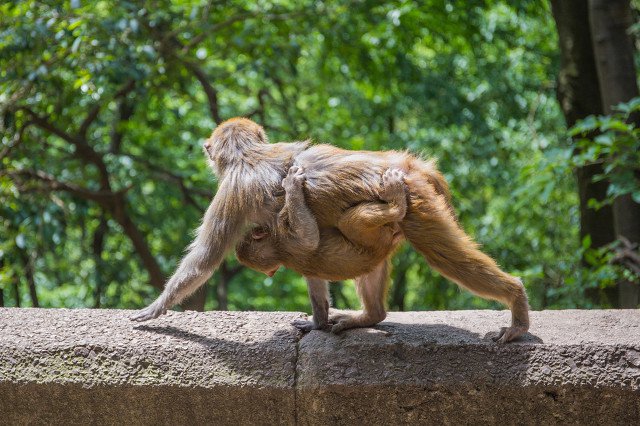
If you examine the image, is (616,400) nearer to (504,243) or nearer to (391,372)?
(391,372)

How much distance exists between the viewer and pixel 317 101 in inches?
493

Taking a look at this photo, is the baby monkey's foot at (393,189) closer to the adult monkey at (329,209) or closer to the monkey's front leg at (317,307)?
the adult monkey at (329,209)

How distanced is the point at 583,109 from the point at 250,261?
15.4 feet

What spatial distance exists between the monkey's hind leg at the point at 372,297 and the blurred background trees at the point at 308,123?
222 cm

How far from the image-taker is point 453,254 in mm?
4066

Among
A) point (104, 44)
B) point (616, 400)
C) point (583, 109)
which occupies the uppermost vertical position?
point (104, 44)

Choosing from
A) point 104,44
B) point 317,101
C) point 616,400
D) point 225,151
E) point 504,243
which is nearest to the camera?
point 616,400

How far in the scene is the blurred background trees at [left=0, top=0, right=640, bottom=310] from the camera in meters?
7.14

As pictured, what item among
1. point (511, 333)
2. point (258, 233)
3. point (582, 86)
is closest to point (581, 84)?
point (582, 86)

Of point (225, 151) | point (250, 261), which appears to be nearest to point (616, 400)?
point (250, 261)

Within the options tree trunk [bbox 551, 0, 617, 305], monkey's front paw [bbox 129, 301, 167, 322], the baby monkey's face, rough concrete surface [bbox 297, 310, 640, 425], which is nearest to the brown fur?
the baby monkey's face

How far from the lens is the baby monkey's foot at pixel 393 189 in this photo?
406 centimetres

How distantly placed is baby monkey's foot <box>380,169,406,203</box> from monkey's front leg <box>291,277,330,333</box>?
0.80m

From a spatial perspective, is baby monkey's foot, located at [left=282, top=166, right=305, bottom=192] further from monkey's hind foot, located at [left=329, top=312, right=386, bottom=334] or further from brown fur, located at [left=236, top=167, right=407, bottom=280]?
monkey's hind foot, located at [left=329, top=312, right=386, bottom=334]
